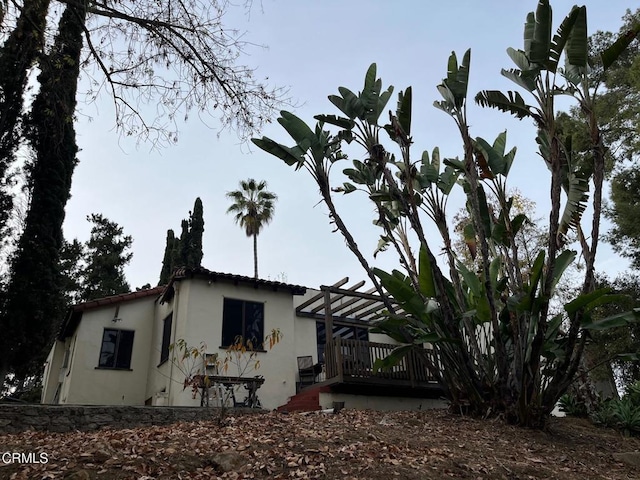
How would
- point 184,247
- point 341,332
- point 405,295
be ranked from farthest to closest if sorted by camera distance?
1. point 184,247
2. point 341,332
3. point 405,295

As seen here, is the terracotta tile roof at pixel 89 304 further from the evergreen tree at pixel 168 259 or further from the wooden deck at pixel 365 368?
the evergreen tree at pixel 168 259

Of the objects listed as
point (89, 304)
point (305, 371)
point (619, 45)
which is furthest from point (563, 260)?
point (89, 304)

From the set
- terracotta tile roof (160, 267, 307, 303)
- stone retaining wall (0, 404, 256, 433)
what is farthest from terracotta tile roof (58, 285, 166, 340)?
stone retaining wall (0, 404, 256, 433)

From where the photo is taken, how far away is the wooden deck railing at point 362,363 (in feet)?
36.3

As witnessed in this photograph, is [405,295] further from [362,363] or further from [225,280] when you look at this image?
[225,280]

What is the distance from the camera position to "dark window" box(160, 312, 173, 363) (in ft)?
42.5

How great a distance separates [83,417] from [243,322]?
579cm

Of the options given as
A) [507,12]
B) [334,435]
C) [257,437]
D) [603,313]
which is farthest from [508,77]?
[603,313]

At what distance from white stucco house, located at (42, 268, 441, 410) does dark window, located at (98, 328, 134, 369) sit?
0.09ft

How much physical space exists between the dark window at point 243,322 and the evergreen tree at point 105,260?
765 inches

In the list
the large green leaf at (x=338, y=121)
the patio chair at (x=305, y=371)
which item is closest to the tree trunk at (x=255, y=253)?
the patio chair at (x=305, y=371)

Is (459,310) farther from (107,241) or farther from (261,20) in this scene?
(107,241)

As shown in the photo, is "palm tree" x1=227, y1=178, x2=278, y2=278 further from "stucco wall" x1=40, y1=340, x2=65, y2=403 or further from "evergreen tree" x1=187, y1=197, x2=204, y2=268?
"stucco wall" x1=40, y1=340, x2=65, y2=403

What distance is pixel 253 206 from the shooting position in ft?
91.2
